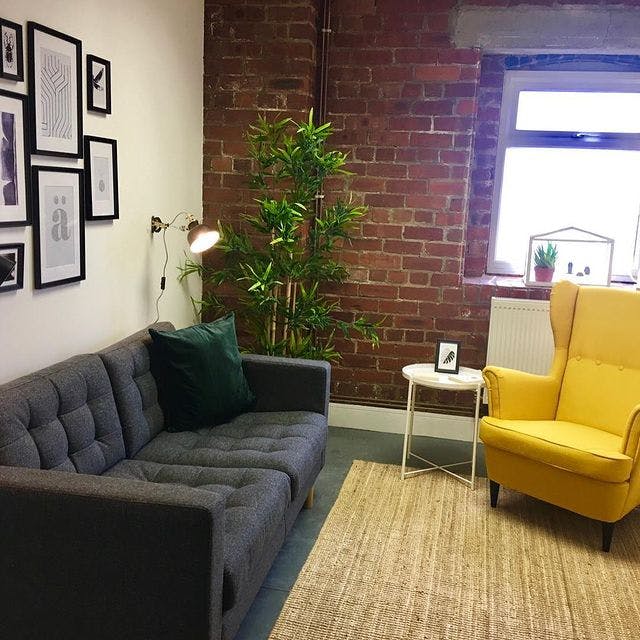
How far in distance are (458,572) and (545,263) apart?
1.96 meters

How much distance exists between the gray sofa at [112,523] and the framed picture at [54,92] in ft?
2.66

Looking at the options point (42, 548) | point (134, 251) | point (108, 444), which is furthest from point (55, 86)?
point (42, 548)

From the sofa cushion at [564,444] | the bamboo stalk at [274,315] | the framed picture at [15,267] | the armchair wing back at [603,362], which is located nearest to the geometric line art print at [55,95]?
the framed picture at [15,267]

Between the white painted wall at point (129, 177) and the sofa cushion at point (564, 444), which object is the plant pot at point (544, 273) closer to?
the sofa cushion at point (564, 444)

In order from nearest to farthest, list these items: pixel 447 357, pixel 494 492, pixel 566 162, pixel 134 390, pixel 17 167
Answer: pixel 17 167 → pixel 134 390 → pixel 494 492 → pixel 447 357 → pixel 566 162

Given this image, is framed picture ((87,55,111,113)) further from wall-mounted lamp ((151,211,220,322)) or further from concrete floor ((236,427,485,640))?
concrete floor ((236,427,485,640))

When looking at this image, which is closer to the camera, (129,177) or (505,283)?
(129,177)

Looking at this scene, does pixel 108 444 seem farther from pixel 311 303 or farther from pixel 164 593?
pixel 311 303

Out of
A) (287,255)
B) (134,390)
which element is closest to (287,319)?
(287,255)

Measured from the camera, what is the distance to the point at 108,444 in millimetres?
2557

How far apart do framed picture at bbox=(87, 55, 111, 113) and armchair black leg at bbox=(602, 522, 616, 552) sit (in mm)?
2715

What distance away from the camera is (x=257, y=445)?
9.24 feet

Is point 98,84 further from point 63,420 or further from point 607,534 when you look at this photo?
point 607,534

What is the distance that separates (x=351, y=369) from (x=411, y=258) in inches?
30.3
